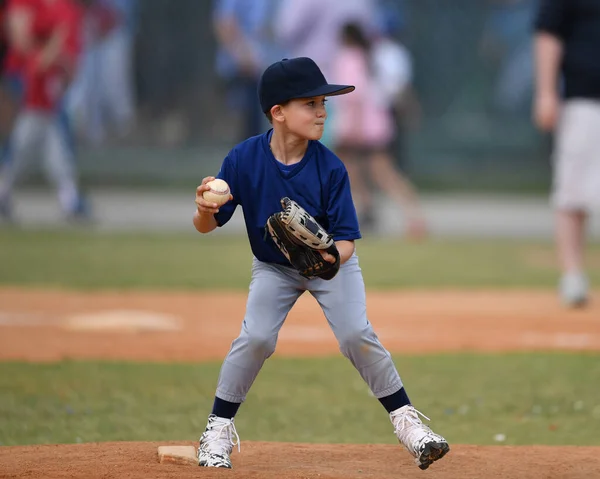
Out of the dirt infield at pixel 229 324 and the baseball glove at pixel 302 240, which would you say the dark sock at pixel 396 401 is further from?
the dirt infield at pixel 229 324

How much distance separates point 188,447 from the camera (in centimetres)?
484

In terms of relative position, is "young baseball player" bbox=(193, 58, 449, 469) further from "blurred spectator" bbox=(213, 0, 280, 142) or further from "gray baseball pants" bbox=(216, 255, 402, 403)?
"blurred spectator" bbox=(213, 0, 280, 142)

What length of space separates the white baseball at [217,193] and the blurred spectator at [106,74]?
601 inches

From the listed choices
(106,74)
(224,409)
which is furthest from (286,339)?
(106,74)

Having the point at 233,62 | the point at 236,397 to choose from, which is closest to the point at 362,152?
the point at 233,62


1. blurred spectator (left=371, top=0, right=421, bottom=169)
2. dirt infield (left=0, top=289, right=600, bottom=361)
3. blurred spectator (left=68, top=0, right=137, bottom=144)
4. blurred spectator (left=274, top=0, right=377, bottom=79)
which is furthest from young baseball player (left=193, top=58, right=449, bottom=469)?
blurred spectator (left=68, top=0, right=137, bottom=144)

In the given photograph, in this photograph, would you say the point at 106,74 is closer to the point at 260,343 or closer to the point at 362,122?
the point at 362,122

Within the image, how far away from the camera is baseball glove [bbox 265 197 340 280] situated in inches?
178

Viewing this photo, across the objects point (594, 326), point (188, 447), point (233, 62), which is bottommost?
point (594, 326)

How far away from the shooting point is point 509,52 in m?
20.3

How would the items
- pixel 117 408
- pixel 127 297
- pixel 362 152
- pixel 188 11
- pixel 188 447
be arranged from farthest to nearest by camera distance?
pixel 188 11, pixel 362 152, pixel 127 297, pixel 117 408, pixel 188 447

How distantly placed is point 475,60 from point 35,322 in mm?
12757

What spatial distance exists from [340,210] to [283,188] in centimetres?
22

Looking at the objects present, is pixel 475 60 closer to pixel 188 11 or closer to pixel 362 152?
pixel 188 11
